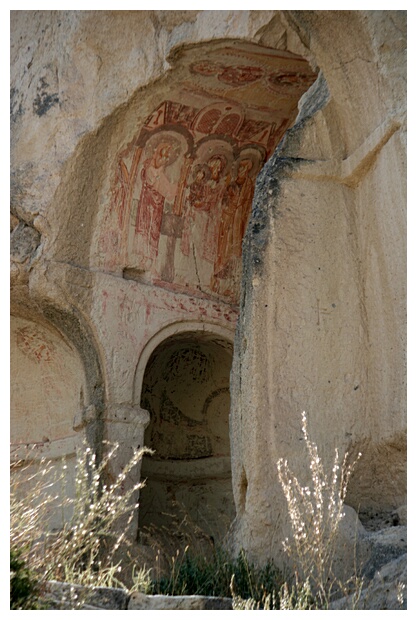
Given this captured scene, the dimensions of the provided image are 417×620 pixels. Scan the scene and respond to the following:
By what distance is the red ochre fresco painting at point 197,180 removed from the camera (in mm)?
9602

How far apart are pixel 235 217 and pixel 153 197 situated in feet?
3.56

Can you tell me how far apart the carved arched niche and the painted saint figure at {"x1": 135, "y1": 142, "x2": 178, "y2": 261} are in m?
1.12

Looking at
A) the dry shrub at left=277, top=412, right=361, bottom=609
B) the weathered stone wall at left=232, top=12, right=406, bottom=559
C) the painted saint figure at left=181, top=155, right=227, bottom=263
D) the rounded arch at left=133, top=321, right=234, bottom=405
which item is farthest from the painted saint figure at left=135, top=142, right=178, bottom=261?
the dry shrub at left=277, top=412, right=361, bottom=609

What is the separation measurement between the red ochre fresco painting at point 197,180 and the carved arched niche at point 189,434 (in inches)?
31.5

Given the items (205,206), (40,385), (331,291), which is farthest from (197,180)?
(331,291)

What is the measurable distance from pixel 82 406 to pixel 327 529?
13.1 ft

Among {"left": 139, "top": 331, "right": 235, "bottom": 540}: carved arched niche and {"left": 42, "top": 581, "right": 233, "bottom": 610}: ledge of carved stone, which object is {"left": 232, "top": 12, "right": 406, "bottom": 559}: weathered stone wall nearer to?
{"left": 42, "top": 581, "right": 233, "bottom": 610}: ledge of carved stone

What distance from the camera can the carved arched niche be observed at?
10.7m

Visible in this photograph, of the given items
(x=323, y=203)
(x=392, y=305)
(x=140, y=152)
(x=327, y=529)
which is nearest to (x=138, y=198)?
(x=140, y=152)

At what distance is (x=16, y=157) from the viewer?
9.51m

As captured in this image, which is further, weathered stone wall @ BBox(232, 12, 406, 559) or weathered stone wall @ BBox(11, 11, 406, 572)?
weathered stone wall @ BBox(11, 11, 406, 572)

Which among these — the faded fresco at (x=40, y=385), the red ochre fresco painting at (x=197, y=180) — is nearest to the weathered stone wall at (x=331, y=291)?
the red ochre fresco painting at (x=197, y=180)

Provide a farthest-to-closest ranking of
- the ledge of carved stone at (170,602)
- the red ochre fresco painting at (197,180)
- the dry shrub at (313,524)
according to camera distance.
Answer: the red ochre fresco painting at (197,180), the dry shrub at (313,524), the ledge of carved stone at (170,602)

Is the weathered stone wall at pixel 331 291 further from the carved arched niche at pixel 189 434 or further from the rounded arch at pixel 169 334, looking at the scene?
the carved arched niche at pixel 189 434
